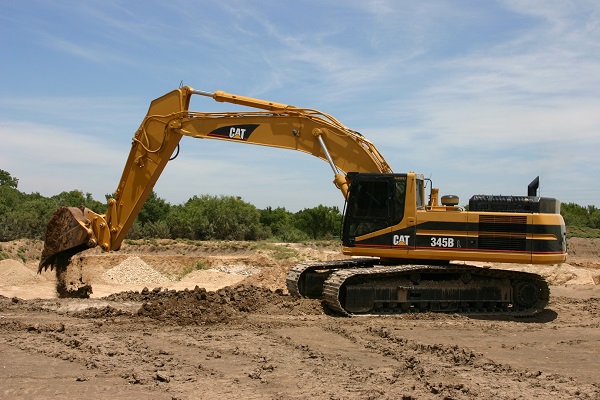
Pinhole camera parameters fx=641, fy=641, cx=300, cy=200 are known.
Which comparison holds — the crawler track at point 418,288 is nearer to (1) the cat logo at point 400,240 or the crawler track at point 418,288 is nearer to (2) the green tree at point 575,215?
(1) the cat logo at point 400,240

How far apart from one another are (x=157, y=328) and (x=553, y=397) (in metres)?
6.02

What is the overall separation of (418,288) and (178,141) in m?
5.67

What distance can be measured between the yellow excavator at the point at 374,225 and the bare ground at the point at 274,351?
22.5 inches


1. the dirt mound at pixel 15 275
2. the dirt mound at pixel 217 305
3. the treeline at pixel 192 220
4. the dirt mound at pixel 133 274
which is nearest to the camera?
the dirt mound at pixel 217 305

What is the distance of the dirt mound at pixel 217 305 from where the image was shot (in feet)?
35.7

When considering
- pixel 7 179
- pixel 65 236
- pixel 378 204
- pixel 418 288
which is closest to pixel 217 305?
pixel 378 204

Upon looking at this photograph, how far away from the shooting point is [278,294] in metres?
13.3

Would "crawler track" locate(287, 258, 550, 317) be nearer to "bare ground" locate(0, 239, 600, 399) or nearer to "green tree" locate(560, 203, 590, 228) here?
"bare ground" locate(0, 239, 600, 399)

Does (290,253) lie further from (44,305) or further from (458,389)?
(458,389)

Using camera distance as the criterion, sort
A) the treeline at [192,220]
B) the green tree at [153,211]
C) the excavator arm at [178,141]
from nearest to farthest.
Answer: the excavator arm at [178,141] → the treeline at [192,220] → the green tree at [153,211]

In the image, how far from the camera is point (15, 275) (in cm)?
1995

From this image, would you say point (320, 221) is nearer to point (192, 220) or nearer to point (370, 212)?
point (192, 220)

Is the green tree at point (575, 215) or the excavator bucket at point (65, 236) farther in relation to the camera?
the green tree at point (575, 215)

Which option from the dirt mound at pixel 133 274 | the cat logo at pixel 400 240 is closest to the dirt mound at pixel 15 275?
the dirt mound at pixel 133 274
